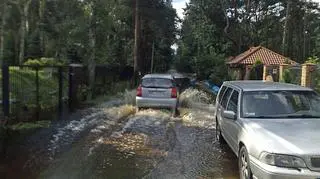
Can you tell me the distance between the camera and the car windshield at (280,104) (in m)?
7.87

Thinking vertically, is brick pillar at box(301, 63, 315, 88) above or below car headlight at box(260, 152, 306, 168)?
above

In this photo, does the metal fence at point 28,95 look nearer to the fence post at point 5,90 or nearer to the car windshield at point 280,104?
the fence post at point 5,90

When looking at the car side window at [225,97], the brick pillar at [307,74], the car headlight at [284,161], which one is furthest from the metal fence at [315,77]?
the car headlight at [284,161]

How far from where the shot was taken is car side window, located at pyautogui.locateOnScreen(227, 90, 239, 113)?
871 centimetres

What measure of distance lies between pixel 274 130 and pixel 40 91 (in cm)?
1239

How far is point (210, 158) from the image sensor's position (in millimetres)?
9555

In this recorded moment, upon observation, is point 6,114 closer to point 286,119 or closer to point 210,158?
point 210,158

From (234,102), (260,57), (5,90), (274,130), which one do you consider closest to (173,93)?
(5,90)

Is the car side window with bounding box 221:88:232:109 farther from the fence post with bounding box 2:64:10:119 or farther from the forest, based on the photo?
the forest

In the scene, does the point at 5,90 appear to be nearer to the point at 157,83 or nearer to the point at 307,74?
the point at 157,83

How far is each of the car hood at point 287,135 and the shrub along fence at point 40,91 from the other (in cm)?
746

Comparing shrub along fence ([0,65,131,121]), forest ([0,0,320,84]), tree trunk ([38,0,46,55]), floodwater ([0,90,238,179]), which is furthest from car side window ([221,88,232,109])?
tree trunk ([38,0,46,55])

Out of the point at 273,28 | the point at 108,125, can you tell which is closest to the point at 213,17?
the point at 273,28

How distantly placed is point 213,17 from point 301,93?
179 feet
